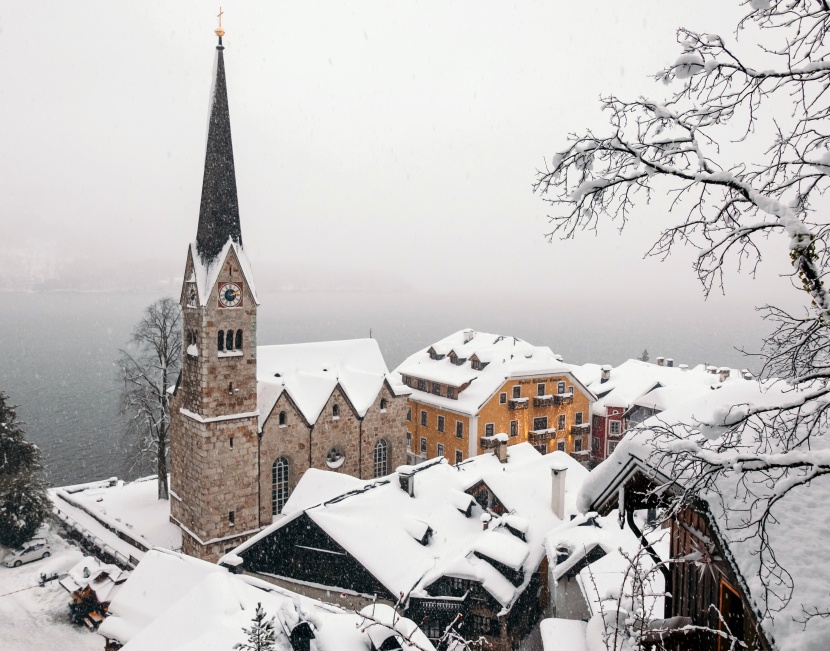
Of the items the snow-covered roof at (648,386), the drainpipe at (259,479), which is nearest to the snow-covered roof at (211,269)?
the drainpipe at (259,479)

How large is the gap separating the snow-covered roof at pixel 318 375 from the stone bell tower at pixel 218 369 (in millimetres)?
2643

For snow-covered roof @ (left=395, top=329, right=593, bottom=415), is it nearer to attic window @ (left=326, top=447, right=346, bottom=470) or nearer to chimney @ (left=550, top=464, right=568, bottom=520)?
attic window @ (left=326, top=447, right=346, bottom=470)

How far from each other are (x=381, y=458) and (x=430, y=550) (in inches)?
586

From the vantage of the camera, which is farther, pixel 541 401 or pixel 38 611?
pixel 541 401

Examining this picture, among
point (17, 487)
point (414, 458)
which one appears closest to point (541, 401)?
point (414, 458)

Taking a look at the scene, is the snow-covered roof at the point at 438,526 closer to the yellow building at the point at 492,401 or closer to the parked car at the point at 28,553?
the yellow building at the point at 492,401

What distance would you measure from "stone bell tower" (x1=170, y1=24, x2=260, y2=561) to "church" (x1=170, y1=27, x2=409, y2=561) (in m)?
0.05

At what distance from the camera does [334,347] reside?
36.1 m

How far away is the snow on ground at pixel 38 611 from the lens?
22.2 metres

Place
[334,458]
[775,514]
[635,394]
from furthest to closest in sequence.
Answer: [635,394] < [334,458] < [775,514]

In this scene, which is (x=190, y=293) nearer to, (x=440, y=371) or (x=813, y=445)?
(x=440, y=371)

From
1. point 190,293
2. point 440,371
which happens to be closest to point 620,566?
point 190,293

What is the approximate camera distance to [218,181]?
2791cm

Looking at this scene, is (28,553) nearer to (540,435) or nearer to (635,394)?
(540,435)
